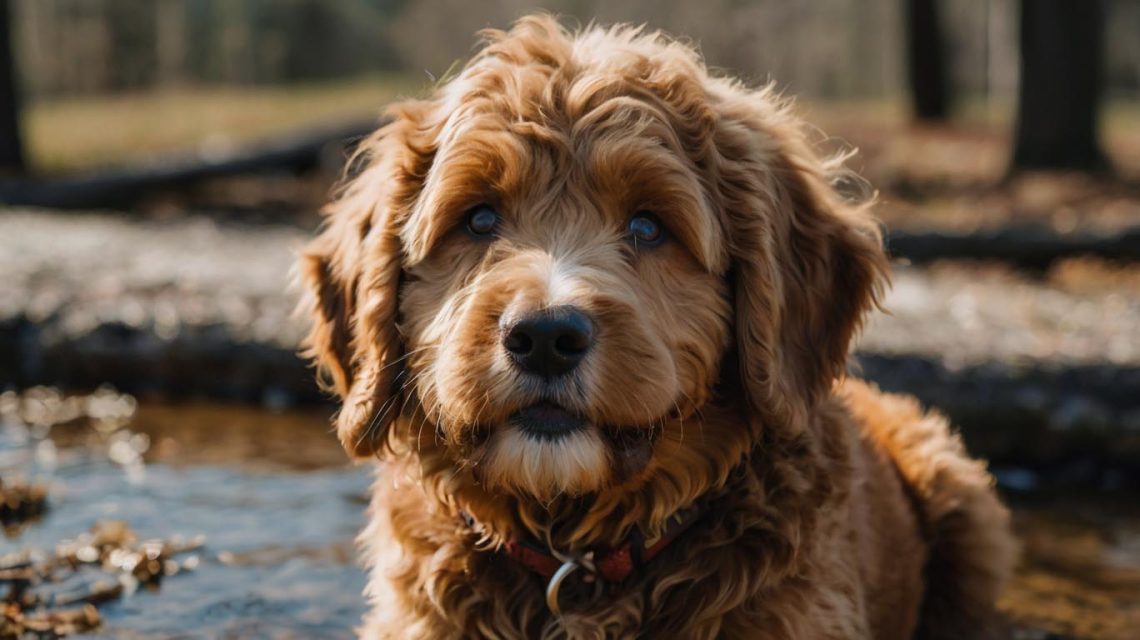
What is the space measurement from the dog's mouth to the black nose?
0.13 m

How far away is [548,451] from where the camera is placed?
140 inches

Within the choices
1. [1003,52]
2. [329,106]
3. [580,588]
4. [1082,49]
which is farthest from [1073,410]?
[1003,52]

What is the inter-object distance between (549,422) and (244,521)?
10.8 feet

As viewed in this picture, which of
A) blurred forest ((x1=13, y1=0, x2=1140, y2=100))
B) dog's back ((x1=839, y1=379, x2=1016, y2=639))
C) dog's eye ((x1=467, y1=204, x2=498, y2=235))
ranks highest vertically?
dog's eye ((x1=467, y1=204, x2=498, y2=235))

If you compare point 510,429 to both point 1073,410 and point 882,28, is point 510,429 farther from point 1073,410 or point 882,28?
point 882,28

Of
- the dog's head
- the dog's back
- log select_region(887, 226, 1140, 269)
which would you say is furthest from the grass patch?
the dog's head

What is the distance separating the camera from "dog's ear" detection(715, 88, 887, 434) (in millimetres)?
4035

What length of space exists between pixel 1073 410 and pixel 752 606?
13.2 ft

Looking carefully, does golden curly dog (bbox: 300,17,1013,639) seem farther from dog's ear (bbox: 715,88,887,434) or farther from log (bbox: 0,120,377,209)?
log (bbox: 0,120,377,209)

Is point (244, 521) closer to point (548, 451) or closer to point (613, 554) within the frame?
point (613, 554)

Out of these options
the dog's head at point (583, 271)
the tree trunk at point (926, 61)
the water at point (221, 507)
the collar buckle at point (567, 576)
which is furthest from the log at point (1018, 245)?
the tree trunk at point (926, 61)

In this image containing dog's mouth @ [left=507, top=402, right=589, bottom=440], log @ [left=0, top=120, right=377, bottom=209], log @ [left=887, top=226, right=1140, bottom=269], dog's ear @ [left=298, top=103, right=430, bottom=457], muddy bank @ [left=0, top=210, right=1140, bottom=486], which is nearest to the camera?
dog's mouth @ [left=507, top=402, right=589, bottom=440]

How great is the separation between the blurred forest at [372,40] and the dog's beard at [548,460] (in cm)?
3559

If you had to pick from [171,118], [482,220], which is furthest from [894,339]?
[171,118]
